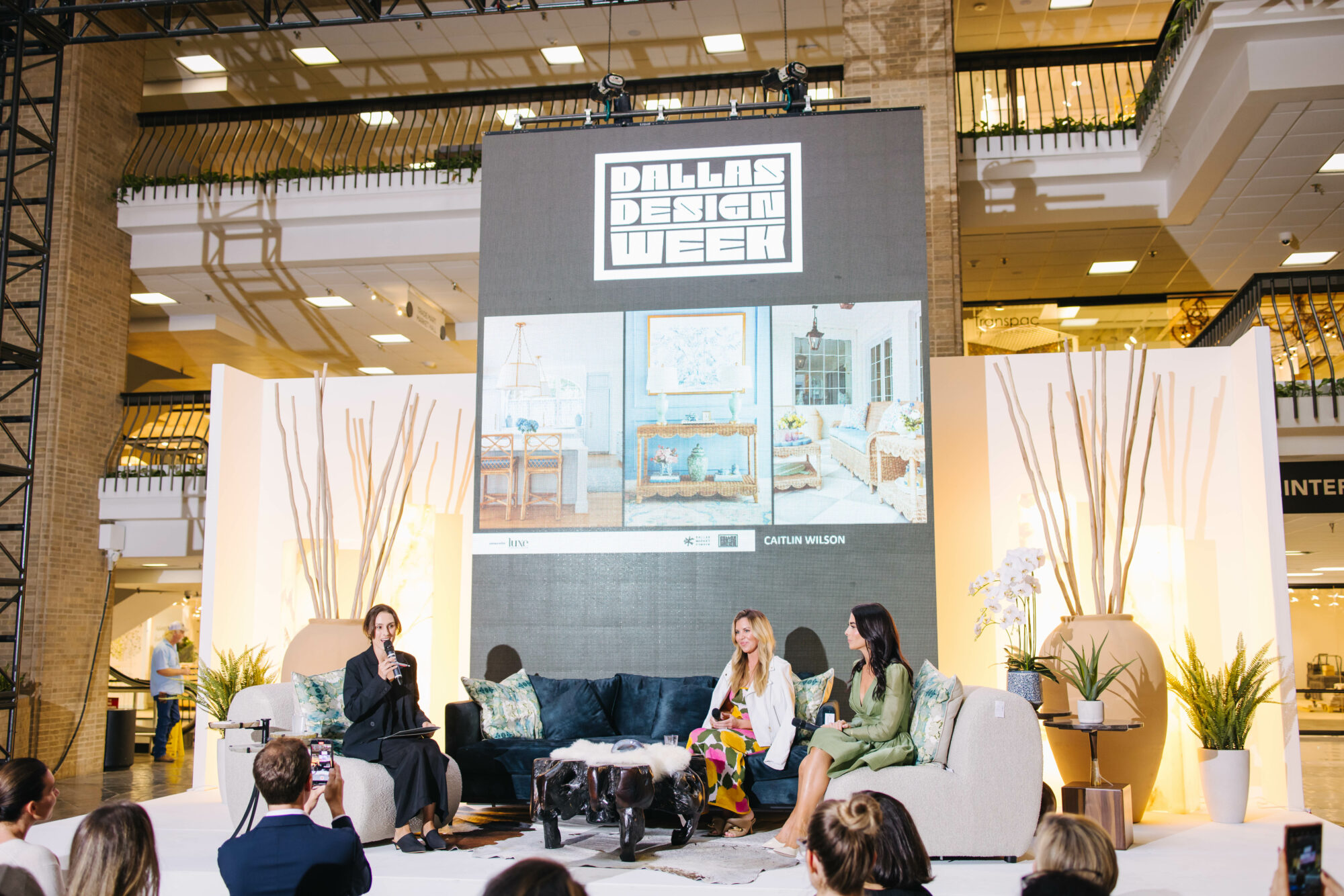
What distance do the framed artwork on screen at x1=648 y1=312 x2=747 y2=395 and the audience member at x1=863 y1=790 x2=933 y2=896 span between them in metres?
3.94

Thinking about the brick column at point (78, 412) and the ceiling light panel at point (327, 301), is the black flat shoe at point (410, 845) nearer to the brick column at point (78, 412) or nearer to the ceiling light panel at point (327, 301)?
the brick column at point (78, 412)

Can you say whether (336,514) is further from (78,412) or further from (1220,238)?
(1220,238)

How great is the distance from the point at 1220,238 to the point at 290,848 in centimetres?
1029

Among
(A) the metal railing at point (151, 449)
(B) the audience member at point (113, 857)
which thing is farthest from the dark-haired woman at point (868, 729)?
(A) the metal railing at point (151, 449)

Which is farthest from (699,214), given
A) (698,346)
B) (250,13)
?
(250,13)

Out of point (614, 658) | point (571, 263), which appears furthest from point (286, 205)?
point (614, 658)

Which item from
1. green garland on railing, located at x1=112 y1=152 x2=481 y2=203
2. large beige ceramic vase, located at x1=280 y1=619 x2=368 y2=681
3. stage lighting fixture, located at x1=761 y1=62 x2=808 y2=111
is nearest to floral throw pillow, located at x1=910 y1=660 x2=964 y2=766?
large beige ceramic vase, located at x1=280 y1=619 x2=368 y2=681

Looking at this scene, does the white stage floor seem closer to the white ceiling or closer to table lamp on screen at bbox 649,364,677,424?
table lamp on screen at bbox 649,364,677,424

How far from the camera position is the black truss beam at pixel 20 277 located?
25.5ft

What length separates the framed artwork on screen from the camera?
222 inches

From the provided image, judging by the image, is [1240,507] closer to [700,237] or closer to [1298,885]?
[700,237]

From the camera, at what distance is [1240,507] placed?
574 centimetres

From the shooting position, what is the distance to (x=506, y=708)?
526 cm

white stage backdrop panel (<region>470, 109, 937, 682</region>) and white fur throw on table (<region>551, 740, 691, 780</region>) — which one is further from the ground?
white stage backdrop panel (<region>470, 109, 937, 682</region>)
